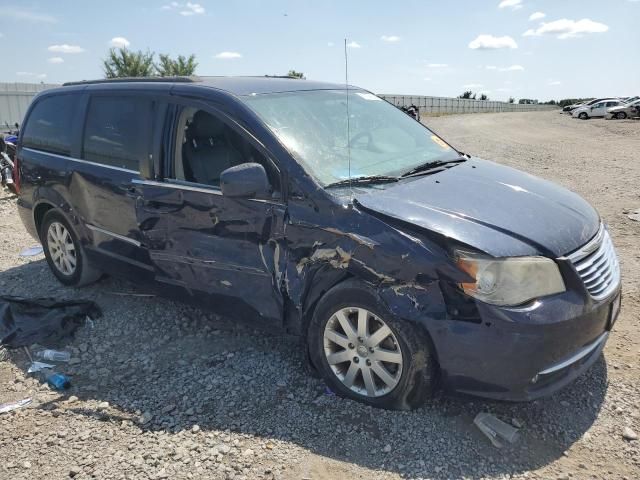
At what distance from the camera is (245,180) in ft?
10.6

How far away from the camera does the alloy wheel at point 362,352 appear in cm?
299

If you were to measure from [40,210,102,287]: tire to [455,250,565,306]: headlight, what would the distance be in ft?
11.9

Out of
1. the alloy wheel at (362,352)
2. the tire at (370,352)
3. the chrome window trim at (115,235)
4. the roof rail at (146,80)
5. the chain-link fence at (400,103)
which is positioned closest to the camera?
the tire at (370,352)

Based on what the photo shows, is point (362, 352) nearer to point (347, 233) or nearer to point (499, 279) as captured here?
point (347, 233)

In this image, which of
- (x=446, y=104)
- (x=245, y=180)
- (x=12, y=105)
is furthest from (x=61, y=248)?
(x=446, y=104)

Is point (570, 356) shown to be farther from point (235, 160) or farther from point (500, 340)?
point (235, 160)

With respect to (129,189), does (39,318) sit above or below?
below

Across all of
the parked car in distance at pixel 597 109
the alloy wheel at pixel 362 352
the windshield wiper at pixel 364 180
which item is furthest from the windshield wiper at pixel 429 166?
the parked car in distance at pixel 597 109

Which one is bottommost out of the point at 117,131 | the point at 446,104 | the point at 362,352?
the point at 362,352

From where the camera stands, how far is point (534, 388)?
2.77m

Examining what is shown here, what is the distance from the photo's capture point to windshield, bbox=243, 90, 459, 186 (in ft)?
11.2

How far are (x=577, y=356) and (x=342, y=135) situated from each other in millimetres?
2017

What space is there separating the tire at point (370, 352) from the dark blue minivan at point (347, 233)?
0.4 inches

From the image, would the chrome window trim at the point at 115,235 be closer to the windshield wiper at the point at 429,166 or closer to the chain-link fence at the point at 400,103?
the windshield wiper at the point at 429,166
